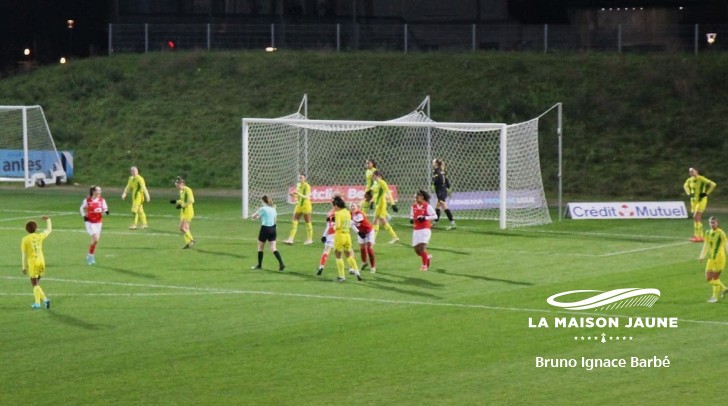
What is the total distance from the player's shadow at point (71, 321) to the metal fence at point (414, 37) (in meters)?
38.7

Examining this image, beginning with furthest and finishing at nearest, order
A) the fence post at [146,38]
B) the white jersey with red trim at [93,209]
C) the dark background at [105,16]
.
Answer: the dark background at [105,16], the fence post at [146,38], the white jersey with red trim at [93,209]

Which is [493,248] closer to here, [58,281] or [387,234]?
[387,234]

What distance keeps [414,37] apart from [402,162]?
15955 mm

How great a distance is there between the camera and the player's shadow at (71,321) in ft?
77.9

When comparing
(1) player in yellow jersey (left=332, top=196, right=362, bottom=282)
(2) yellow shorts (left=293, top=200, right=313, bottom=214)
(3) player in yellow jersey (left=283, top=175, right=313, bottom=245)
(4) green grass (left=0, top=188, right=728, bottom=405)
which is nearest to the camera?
(4) green grass (left=0, top=188, right=728, bottom=405)

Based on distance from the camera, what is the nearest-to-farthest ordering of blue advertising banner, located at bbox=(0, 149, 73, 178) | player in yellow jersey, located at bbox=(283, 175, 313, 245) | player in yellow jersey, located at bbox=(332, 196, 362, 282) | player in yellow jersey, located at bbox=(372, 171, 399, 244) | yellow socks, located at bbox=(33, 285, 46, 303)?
yellow socks, located at bbox=(33, 285, 46, 303)
player in yellow jersey, located at bbox=(332, 196, 362, 282)
player in yellow jersey, located at bbox=(372, 171, 399, 244)
player in yellow jersey, located at bbox=(283, 175, 313, 245)
blue advertising banner, located at bbox=(0, 149, 73, 178)

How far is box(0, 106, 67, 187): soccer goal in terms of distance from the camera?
52906mm

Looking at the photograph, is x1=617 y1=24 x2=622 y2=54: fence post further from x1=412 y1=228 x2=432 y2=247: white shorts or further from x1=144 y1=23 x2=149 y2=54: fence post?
x1=412 y1=228 x2=432 y2=247: white shorts

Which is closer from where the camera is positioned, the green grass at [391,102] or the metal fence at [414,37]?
the green grass at [391,102]

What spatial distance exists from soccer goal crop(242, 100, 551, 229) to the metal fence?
1007 cm

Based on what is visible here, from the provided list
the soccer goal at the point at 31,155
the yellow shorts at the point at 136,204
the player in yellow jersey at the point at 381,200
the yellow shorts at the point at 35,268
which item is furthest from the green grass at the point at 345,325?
the soccer goal at the point at 31,155

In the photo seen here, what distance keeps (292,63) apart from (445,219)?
21.4m

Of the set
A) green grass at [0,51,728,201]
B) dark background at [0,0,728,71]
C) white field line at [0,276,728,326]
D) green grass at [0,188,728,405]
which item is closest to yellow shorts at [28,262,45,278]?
green grass at [0,188,728,405]

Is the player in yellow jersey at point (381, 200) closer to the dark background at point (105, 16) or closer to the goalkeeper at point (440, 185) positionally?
the goalkeeper at point (440, 185)
